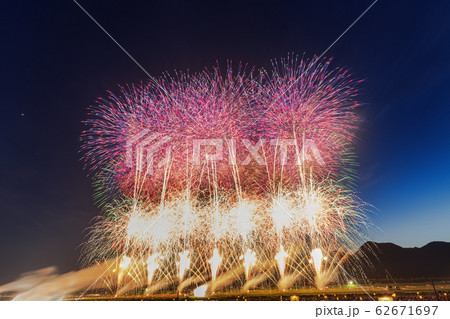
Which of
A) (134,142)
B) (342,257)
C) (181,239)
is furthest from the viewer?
(342,257)

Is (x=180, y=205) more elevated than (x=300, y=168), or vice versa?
(x=300, y=168)

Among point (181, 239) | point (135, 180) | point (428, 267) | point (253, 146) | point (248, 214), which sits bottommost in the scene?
point (428, 267)

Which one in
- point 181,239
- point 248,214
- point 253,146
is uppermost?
point 253,146

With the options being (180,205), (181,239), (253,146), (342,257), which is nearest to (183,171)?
(180,205)

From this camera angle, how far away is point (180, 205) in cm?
2773

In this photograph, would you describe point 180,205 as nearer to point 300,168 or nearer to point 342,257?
point 300,168

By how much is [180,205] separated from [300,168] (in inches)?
525

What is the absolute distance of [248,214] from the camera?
28.5m
